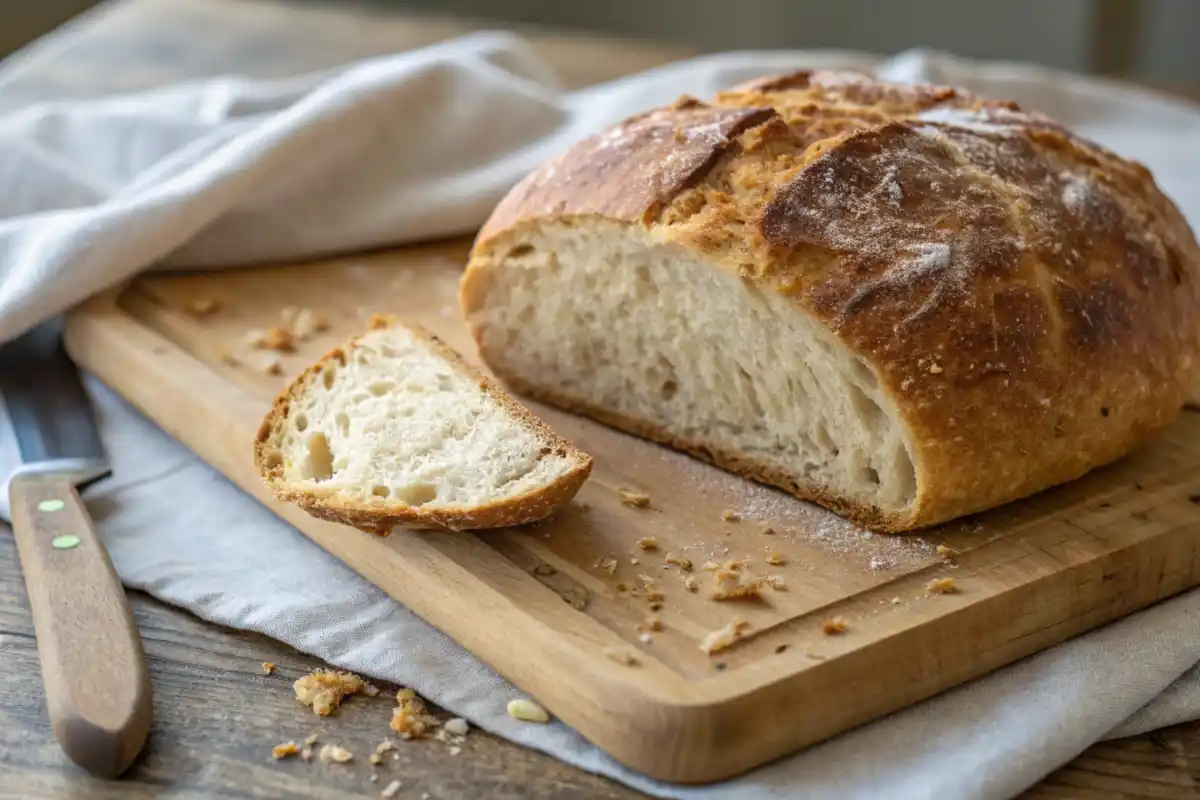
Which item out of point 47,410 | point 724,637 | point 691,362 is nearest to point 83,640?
point 724,637

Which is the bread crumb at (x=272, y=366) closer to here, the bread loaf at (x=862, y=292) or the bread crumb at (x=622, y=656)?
the bread loaf at (x=862, y=292)

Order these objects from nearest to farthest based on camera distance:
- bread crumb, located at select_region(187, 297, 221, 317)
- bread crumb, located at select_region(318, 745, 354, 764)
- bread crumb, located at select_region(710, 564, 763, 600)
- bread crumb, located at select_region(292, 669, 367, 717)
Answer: bread crumb, located at select_region(318, 745, 354, 764)
bread crumb, located at select_region(292, 669, 367, 717)
bread crumb, located at select_region(710, 564, 763, 600)
bread crumb, located at select_region(187, 297, 221, 317)

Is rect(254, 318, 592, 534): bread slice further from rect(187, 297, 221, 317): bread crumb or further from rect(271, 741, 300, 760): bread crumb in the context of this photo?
rect(187, 297, 221, 317): bread crumb

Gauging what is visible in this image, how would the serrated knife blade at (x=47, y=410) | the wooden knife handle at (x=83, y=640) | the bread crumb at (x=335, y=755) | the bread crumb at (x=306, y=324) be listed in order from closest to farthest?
1. the wooden knife handle at (x=83, y=640)
2. the bread crumb at (x=335, y=755)
3. the serrated knife blade at (x=47, y=410)
4. the bread crumb at (x=306, y=324)

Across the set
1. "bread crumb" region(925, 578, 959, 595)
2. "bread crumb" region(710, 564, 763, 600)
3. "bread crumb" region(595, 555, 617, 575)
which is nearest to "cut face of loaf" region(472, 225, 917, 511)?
"bread crumb" region(925, 578, 959, 595)

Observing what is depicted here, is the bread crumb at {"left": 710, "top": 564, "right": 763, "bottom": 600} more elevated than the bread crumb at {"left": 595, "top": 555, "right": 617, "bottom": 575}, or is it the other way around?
the bread crumb at {"left": 710, "top": 564, "right": 763, "bottom": 600}

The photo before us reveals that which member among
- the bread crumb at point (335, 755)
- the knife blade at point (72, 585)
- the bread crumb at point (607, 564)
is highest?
the bread crumb at point (607, 564)

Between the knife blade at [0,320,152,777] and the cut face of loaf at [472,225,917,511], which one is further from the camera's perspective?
the cut face of loaf at [472,225,917,511]

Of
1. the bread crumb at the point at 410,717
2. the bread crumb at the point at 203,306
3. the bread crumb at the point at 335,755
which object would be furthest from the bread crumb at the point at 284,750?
the bread crumb at the point at 203,306

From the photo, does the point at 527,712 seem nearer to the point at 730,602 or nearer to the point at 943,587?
the point at 730,602
